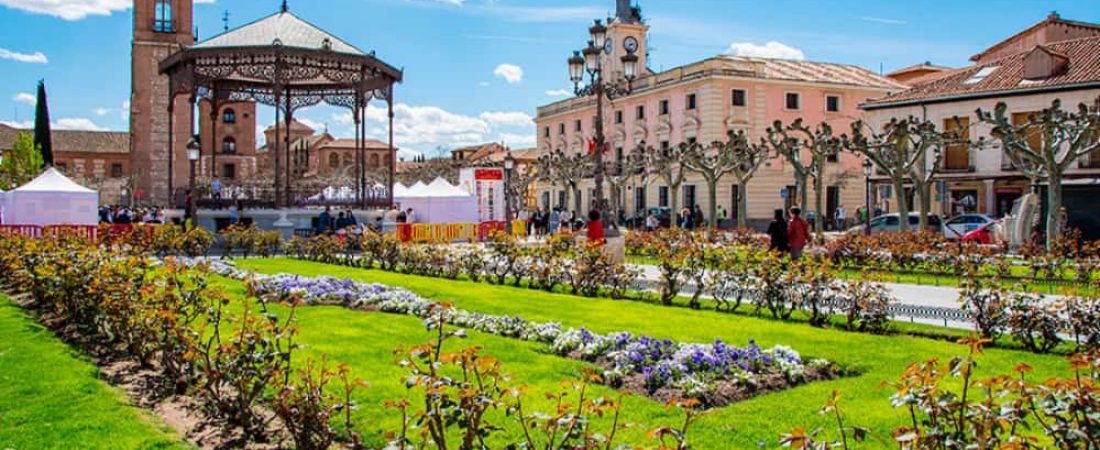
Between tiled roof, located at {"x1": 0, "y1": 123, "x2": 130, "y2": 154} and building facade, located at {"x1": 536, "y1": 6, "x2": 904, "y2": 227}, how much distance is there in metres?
52.4

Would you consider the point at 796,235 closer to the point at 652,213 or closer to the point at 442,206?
the point at 442,206

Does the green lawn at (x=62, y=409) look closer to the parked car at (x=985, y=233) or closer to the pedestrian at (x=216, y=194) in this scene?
the pedestrian at (x=216, y=194)

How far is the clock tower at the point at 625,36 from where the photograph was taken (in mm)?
55156

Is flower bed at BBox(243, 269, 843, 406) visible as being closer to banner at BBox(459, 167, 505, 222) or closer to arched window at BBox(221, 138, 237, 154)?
banner at BBox(459, 167, 505, 222)

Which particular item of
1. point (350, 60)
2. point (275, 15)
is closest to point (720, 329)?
point (350, 60)

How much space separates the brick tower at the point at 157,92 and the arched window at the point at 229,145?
14.7 metres

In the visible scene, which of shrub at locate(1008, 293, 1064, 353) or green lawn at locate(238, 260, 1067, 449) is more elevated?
shrub at locate(1008, 293, 1064, 353)

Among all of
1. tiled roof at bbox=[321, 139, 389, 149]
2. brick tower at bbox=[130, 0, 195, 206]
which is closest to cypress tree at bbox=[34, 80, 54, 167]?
brick tower at bbox=[130, 0, 195, 206]

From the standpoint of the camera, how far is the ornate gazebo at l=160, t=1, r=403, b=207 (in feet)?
76.8

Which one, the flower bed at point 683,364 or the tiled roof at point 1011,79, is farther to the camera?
the tiled roof at point 1011,79

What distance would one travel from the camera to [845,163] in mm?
45062

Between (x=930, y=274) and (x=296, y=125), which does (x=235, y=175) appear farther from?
(x=930, y=274)

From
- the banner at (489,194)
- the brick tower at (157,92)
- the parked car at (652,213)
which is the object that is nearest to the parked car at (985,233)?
the banner at (489,194)

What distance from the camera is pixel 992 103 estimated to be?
3403 cm
